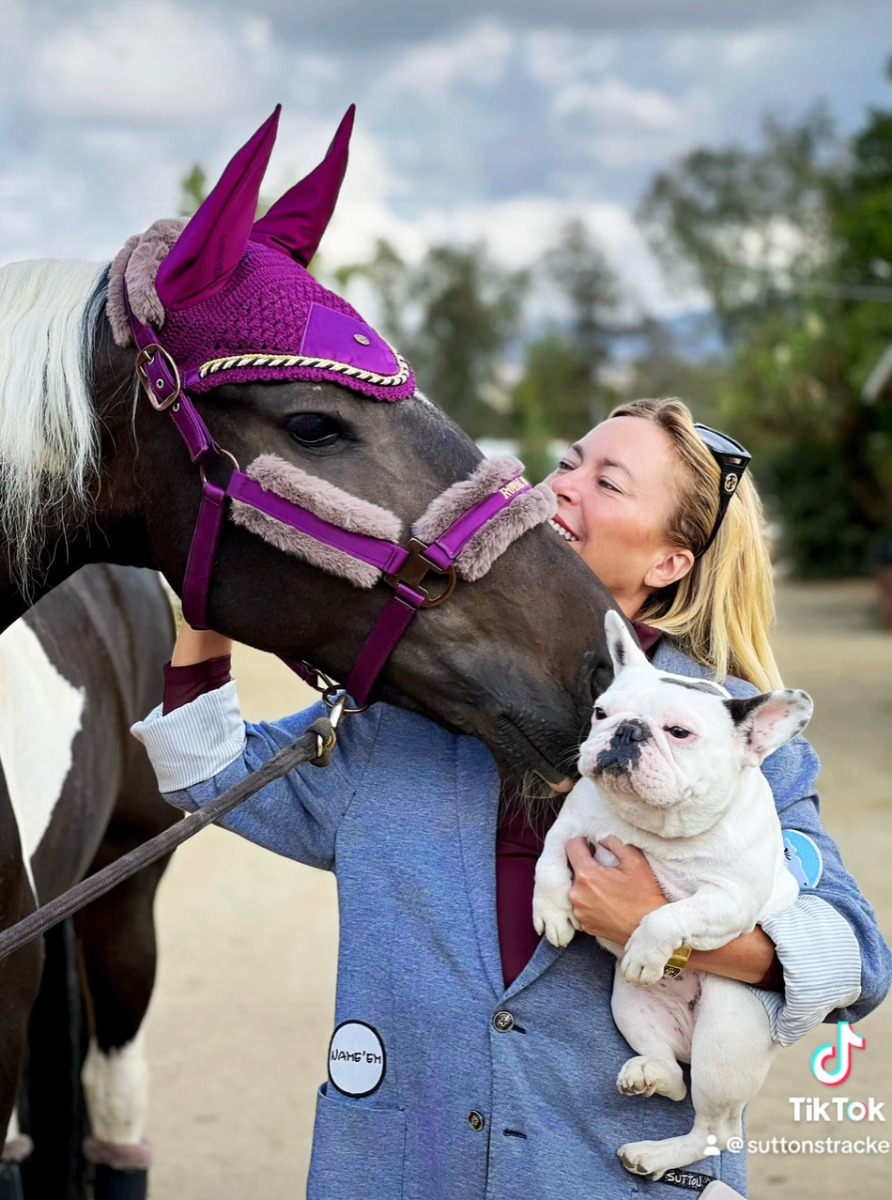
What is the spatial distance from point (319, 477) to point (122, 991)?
2.35 m

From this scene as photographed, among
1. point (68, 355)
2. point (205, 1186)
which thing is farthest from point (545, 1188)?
point (205, 1186)

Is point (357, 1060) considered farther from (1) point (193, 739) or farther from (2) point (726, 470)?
(2) point (726, 470)

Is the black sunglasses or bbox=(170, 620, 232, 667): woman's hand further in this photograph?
the black sunglasses

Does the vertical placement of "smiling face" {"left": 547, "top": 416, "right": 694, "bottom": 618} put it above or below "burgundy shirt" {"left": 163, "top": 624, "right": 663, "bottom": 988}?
above

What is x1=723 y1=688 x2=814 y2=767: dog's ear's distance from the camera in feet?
4.88

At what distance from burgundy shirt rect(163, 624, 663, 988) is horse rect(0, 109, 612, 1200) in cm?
12

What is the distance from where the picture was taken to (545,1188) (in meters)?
1.63

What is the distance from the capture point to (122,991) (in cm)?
350

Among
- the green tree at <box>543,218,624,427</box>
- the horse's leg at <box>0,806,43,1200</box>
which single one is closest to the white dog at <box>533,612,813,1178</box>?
the horse's leg at <box>0,806,43,1200</box>

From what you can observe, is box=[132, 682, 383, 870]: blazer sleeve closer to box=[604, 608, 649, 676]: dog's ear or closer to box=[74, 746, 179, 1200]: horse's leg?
box=[604, 608, 649, 676]: dog's ear

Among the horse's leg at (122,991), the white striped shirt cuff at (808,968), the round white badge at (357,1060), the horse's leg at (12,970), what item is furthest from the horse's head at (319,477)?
the horse's leg at (122,991)

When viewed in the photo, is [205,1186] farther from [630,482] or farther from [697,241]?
[697,241]

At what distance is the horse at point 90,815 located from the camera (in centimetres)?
232

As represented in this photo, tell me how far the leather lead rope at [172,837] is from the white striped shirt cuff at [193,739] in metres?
0.09
